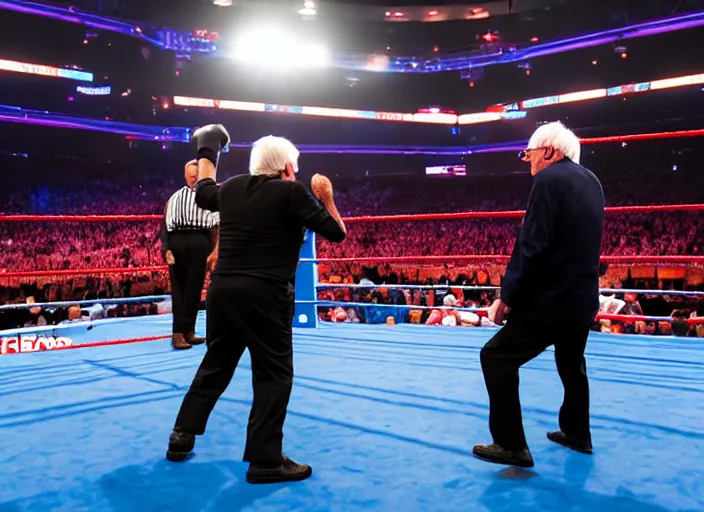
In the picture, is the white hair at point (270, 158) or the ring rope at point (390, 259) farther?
the ring rope at point (390, 259)

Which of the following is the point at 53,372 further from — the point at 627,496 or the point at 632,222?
the point at 632,222

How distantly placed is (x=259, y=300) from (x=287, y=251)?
0.15 m

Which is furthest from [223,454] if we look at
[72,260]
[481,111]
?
[481,111]

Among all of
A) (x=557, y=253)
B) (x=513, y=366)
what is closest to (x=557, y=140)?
A: (x=557, y=253)

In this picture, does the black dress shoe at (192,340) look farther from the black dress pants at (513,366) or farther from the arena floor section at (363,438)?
the black dress pants at (513,366)

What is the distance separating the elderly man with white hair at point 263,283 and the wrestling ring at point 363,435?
8cm

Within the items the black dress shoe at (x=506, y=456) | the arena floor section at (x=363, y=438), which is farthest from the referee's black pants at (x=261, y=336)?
the black dress shoe at (x=506, y=456)

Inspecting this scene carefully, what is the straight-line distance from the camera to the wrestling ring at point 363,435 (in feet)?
4.27

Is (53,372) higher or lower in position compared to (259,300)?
lower

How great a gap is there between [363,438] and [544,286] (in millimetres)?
660

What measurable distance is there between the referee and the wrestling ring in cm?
27

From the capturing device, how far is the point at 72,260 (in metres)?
10.7

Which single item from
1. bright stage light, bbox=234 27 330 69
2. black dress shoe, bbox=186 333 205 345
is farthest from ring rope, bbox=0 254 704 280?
bright stage light, bbox=234 27 330 69

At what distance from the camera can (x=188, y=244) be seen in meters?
3.05
